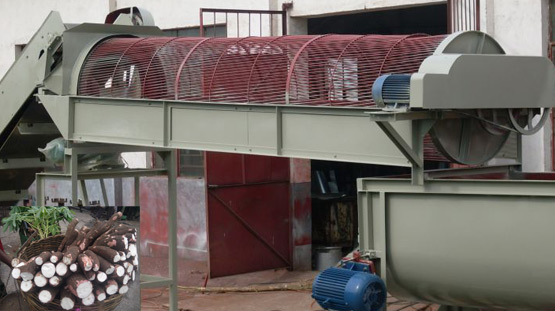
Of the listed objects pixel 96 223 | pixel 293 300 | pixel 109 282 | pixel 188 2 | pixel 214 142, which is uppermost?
pixel 188 2

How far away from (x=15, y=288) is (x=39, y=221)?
553 millimetres

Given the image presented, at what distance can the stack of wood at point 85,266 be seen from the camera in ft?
23.7

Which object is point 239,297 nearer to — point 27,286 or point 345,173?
point 345,173

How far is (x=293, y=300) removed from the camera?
14070 mm

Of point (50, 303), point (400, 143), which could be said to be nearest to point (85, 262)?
point (50, 303)

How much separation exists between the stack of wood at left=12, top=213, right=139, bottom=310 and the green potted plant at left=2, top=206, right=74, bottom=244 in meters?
0.10

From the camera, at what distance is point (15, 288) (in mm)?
7395

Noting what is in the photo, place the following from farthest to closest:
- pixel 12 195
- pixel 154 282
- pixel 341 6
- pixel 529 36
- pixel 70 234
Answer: pixel 341 6, pixel 12 195, pixel 529 36, pixel 154 282, pixel 70 234

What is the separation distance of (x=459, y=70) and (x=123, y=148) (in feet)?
16.8

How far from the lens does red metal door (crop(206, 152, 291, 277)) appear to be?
15578 millimetres

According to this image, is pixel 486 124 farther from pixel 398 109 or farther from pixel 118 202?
pixel 118 202

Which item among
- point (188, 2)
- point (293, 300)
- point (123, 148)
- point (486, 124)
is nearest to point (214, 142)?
point (123, 148)

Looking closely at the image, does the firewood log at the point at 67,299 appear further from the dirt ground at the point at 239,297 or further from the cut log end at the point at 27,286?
the dirt ground at the point at 239,297

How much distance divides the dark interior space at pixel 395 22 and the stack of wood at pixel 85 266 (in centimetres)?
1250
